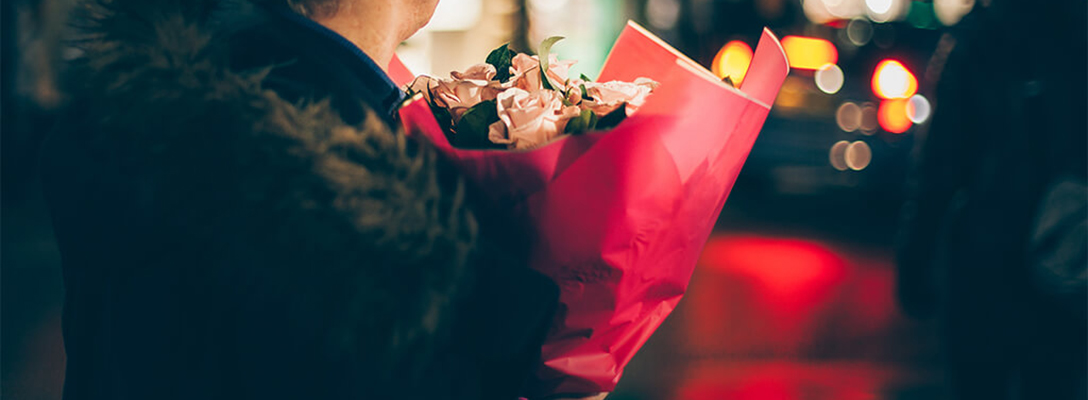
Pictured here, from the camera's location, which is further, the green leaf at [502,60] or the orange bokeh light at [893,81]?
the orange bokeh light at [893,81]

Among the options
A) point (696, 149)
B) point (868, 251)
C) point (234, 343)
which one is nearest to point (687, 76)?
point (696, 149)

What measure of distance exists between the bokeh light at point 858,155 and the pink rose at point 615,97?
328 inches

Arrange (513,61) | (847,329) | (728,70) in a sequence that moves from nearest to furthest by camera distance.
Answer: (513,61) < (728,70) < (847,329)

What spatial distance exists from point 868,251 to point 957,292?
533 cm

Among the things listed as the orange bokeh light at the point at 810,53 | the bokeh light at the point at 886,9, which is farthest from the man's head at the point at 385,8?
the bokeh light at the point at 886,9

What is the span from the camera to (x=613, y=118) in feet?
4.06

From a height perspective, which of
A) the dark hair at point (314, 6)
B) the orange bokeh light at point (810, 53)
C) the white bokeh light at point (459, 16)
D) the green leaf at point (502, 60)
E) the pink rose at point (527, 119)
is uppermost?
the orange bokeh light at point (810, 53)

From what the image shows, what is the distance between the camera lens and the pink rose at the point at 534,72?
4.62 feet

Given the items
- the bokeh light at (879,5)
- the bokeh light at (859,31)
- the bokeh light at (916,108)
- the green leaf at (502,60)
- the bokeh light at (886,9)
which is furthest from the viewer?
the bokeh light at (879,5)

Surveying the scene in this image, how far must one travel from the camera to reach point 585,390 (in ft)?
4.07

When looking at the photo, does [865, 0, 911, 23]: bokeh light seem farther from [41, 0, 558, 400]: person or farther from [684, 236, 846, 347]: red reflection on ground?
[41, 0, 558, 400]: person

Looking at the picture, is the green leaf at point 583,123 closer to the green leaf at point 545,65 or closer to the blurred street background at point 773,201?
the green leaf at point 545,65

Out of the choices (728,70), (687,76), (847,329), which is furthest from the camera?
(847,329)

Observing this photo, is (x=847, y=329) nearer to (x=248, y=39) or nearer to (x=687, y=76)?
(x=687, y=76)
